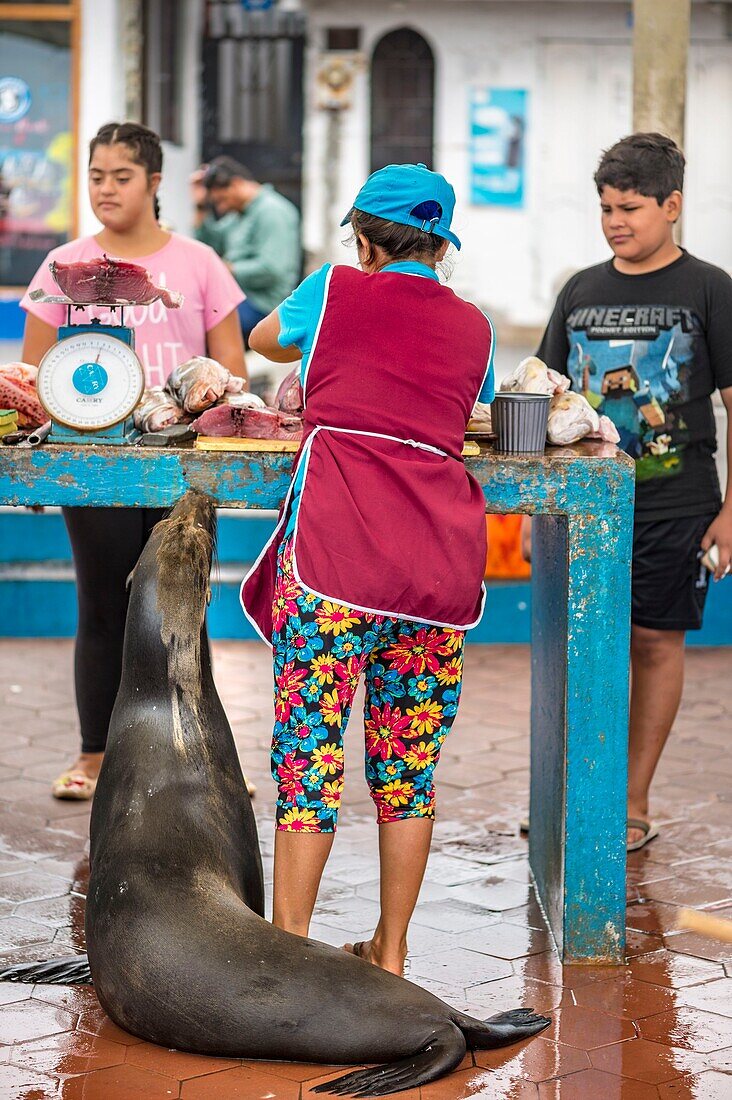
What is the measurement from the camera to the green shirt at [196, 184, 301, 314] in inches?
404

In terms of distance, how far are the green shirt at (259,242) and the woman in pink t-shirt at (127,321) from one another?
5509mm

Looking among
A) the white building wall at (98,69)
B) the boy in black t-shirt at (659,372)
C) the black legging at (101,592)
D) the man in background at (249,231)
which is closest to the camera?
the boy in black t-shirt at (659,372)

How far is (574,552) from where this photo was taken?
12.1ft

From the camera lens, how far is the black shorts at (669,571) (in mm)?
4523

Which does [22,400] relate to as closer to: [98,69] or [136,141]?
[136,141]

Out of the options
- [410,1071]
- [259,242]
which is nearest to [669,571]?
[410,1071]

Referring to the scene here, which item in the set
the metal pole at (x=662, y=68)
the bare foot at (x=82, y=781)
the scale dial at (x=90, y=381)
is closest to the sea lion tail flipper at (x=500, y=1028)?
the scale dial at (x=90, y=381)

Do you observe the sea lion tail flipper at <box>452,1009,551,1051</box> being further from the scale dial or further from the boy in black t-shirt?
the scale dial

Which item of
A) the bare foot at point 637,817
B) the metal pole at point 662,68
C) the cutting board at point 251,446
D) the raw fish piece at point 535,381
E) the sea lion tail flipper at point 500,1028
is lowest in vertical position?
the sea lion tail flipper at point 500,1028

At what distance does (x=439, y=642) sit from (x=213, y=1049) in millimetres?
997

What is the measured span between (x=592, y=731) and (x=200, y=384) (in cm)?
135

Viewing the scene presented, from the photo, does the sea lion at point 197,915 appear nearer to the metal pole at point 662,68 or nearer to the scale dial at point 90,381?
the scale dial at point 90,381

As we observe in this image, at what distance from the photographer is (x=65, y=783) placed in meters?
5.07

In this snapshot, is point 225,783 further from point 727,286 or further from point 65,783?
point 727,286
